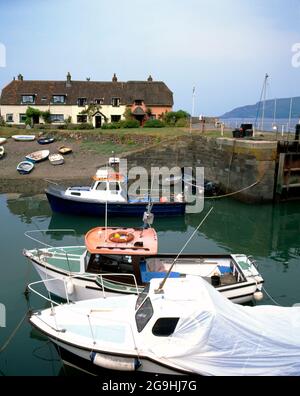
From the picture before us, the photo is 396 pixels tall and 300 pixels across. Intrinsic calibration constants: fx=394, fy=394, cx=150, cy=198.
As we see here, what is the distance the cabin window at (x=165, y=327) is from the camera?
695 centimetres

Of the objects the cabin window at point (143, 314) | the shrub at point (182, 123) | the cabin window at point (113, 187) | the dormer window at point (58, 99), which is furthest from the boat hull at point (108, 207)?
the dormer window at point (58, 99)

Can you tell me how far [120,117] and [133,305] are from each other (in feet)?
129

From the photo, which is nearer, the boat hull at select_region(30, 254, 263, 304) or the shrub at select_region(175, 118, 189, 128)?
the boat hull at select_region(30, 254, 263, 304)

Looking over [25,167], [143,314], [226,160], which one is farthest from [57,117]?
[143,314]

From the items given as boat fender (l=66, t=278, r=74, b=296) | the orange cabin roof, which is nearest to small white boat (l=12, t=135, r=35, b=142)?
the orange cabin roof

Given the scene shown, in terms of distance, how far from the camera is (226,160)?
25359 mm

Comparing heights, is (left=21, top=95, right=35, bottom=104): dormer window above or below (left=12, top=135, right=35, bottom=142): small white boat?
above

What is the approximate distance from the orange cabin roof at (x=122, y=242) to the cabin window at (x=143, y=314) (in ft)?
8.63

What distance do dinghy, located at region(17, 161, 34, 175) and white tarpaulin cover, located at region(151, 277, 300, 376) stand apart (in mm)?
23811

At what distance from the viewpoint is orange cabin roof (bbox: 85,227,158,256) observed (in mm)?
10266

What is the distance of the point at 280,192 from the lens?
22.9m

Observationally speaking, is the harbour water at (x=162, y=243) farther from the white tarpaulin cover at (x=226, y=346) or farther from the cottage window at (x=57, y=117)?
the cottage window at (x=57, y=117)

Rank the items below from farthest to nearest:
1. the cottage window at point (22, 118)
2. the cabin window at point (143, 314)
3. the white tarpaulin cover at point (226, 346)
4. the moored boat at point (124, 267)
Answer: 1. the cottage window at point (22, 118)
2. the moored boat at point (124, 267)
3. the cabin window at point (143, 314)
4. the white tarpaulin cover at point (226, 346)

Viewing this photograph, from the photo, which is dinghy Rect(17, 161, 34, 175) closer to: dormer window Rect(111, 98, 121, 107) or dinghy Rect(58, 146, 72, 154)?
dinghy Rect(58, 146, 72, 154)
